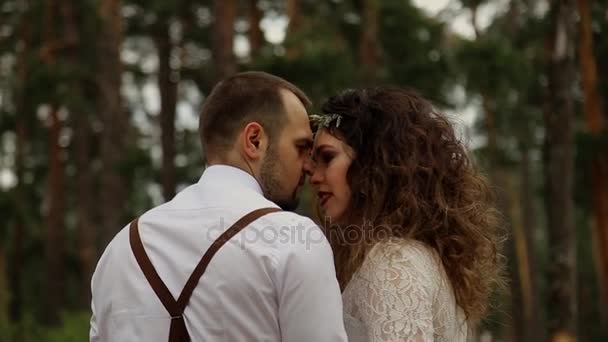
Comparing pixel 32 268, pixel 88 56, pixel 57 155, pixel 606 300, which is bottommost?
pixel 32 268

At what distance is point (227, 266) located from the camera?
8.91ft

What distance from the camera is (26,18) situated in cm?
2423

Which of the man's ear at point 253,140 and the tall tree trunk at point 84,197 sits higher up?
the man's ear at point 253,140

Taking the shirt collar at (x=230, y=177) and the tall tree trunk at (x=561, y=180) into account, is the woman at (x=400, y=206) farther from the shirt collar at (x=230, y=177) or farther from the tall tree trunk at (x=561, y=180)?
the tall tree trunk at (x=561, y=180)

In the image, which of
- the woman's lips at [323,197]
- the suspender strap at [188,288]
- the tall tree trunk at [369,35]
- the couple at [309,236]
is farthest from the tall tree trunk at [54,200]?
the suspender strap at [188,288]

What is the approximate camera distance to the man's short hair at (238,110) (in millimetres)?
3021

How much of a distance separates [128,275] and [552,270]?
10822mm

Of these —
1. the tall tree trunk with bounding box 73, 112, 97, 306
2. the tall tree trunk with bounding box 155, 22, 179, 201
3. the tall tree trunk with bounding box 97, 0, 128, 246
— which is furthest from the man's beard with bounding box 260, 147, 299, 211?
the tall tree trunk with bounding box 73, 112, 97, 306

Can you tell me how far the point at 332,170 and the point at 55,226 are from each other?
20744 millimetres

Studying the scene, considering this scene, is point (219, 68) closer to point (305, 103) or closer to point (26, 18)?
point (305, 103)

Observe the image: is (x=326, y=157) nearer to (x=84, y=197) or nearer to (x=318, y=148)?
(x=318, y=148)

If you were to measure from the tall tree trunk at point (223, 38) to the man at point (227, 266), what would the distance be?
9.68m

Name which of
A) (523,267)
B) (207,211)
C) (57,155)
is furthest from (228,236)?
(523,267)

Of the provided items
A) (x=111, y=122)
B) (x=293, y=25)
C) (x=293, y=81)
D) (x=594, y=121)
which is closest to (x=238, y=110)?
(x=293, y=81)
